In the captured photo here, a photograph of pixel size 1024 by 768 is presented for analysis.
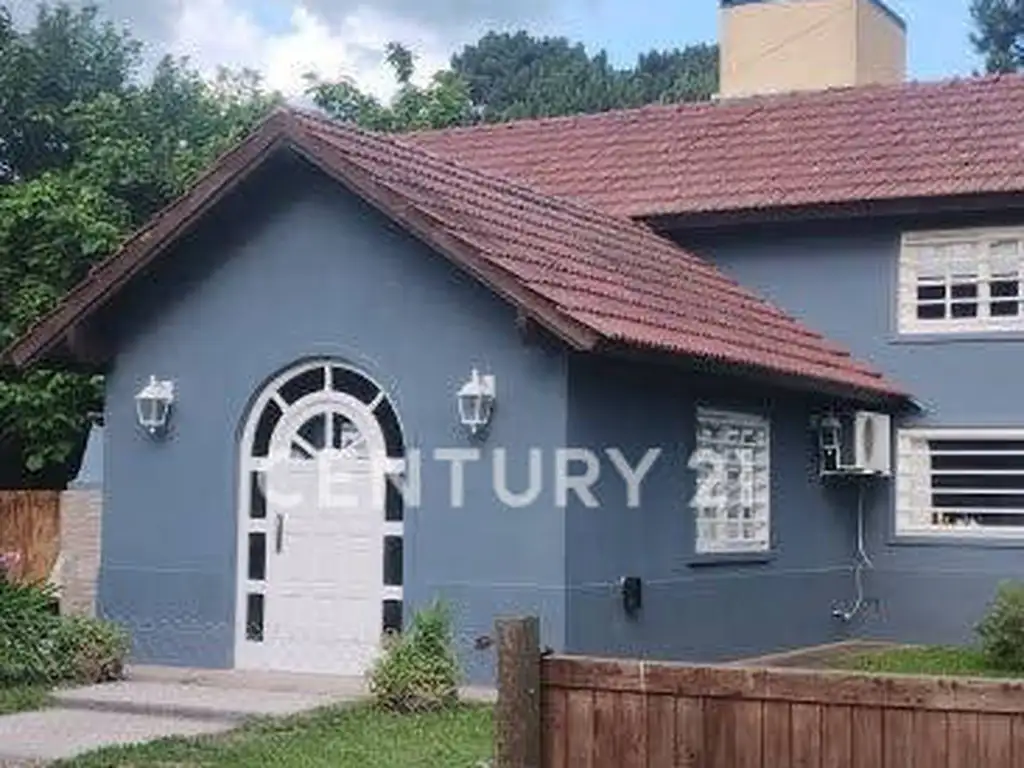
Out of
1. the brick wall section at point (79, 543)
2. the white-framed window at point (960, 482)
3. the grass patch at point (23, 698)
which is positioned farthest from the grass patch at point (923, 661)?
the brick wall section at point (79, 543)

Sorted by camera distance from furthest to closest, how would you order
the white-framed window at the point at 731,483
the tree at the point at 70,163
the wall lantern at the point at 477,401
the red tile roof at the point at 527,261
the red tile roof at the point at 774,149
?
the tree at the point at 70,163 → the red tile roof at the point at 774,149 → the white-framed window at the point at 731,483 → the wall lantern at the point at 477,401 → the red tile roof at the point at 527,261

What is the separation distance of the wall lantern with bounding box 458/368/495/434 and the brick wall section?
528cm

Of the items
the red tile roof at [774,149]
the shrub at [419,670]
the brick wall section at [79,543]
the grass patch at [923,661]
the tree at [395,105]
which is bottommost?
the grass patch at [923,661]

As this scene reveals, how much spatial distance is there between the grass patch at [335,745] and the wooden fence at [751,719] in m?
2.82

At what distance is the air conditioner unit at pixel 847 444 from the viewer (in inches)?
701

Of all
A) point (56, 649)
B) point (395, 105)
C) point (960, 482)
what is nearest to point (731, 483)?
point (960, 482)

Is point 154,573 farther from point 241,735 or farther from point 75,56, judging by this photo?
point 75,56

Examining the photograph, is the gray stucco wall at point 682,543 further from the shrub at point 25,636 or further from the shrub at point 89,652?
the shrub at point 25,636

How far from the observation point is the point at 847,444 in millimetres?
17891

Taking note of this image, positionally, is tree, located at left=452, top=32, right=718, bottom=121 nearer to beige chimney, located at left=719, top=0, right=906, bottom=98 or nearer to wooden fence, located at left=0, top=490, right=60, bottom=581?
beige chimney, located at left=719, top=0, right=906, bottom=98

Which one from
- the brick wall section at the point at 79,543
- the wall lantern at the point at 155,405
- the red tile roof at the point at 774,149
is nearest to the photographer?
the wall lantern at the point at 155,405

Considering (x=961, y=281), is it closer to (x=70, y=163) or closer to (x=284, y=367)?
(x=284, y=367)

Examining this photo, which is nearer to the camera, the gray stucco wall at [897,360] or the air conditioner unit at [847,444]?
the air conditioner unit at [847,444]

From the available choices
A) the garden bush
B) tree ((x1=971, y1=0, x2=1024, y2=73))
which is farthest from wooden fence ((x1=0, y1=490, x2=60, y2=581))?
tree ((x1=971, y1=0, x2=1024, y2=73))
